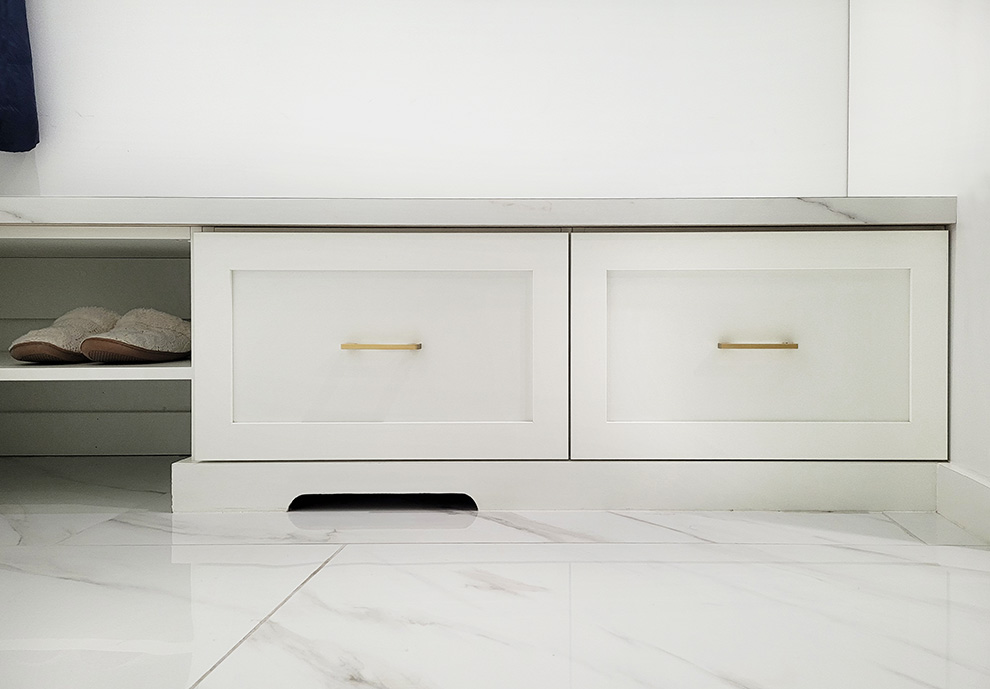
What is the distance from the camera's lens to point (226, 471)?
1.08 m

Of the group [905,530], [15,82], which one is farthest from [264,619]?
[15,82]

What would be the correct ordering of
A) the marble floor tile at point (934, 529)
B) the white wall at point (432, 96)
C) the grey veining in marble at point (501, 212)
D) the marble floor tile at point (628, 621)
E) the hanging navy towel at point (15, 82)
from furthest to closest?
the white wall at point (432, 96) < the hanging navy towel at point (15, 82) < the grey veining in marble at point (501, 212) < the marble floor tile at point (934, 529) < the marble floor tile at point (628, 621)

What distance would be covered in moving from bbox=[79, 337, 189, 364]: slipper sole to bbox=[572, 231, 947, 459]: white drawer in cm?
66

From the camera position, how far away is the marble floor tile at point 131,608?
58cm

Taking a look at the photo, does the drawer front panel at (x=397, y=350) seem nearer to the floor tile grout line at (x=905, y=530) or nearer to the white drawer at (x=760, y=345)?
the white drawer at (x=760, y=345)

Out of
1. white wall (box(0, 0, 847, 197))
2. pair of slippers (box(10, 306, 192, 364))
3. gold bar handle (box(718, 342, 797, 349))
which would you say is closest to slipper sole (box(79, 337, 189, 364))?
pair of slippers (box(10, 306, 192, 364))

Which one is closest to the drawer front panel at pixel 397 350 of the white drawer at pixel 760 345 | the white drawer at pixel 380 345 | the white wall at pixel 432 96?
the white drawer at pixel 380 345

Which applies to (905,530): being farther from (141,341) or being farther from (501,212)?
(141,341)

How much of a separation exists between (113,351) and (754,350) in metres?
0.94

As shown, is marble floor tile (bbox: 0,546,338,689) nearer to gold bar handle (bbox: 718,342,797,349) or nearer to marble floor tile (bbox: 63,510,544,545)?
marble floor tile (bbox: 63,510,544,545)

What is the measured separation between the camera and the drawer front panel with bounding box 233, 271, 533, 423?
109 centimetres

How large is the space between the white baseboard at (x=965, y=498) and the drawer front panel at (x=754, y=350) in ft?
0.32

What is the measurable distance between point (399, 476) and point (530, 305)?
306mm

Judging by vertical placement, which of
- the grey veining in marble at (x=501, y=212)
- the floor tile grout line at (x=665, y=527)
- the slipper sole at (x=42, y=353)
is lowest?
the floor tile grout line at (x=665, y=527)
